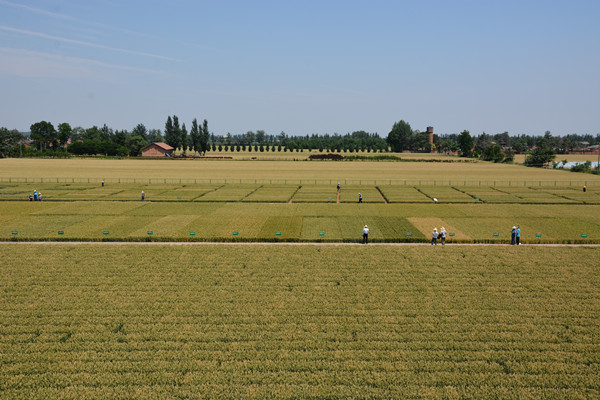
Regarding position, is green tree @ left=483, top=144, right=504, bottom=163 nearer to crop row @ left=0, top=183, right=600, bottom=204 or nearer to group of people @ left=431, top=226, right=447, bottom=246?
crop row @ left=0, top=183, right=600, bottom=204

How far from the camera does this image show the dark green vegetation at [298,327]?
1659 centimetres

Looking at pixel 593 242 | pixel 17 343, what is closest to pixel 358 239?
pixel 593 242

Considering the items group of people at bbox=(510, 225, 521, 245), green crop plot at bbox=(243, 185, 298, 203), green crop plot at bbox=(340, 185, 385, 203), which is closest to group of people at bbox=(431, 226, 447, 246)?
group of people at bbox=(510, 225, 521, 245)

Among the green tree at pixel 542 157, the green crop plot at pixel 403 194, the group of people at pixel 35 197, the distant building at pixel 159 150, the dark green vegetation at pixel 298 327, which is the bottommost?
the dark green vegetation at pixel 298 327

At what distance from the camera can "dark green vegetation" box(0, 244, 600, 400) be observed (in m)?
16.6

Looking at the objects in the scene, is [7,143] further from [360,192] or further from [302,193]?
[360,192]

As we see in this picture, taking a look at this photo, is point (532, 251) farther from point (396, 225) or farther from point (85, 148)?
point (85, 148)

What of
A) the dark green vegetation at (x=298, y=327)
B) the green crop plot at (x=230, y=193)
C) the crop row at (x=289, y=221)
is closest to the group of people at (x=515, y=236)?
the crop row at (x=289, y=221)

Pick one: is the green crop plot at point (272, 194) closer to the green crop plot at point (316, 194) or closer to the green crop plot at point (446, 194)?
the green crop plot at point (316, 194)

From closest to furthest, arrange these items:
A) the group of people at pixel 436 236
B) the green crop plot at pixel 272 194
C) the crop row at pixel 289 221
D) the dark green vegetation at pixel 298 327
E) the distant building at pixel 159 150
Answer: the dark green vegetation at pixel 298 327
the group of people at pixel 436 236
the crop row at pixel 289 221
the green crop plot at pixel 272 194
the distant building at pixel 159 150

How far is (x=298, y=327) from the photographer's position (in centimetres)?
2123

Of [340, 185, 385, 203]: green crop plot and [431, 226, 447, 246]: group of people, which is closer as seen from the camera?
[431, 226, 447, 246]: group of people

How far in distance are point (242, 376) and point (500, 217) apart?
1764 inches

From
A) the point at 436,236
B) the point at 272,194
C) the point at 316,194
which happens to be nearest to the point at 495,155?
the point at 316,194
